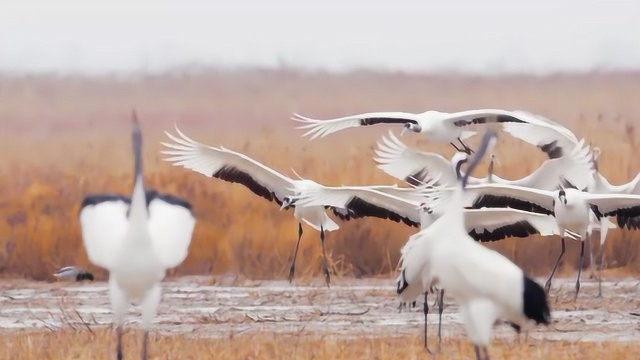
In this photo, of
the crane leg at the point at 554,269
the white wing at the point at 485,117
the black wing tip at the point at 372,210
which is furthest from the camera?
the crane leg at the point at 554,269

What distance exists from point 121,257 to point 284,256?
18.2 feet

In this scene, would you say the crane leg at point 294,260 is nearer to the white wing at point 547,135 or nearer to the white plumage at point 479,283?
the white wing at point 547,135

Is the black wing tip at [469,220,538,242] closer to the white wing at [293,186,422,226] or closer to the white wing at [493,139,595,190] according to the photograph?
the white wing at [293,186,422,226]

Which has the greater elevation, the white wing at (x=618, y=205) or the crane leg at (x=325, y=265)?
the white wing at (x=618, y=205)

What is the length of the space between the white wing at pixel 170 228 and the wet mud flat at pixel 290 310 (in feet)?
4.58

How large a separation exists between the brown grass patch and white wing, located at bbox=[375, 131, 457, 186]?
2.09 metres

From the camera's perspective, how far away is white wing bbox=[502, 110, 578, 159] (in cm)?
1051

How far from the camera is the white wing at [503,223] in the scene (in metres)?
9.34

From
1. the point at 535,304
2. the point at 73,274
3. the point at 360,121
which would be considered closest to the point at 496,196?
the point at 360,121

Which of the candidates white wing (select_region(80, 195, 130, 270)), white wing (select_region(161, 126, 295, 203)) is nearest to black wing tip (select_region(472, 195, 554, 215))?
white wing (select_region(161, 126, 295, 203))

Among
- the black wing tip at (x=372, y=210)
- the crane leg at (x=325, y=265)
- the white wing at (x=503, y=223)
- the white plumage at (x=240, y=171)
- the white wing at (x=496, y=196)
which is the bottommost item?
the crane leg at (x=325, y=265)

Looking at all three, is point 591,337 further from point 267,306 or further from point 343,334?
point 267,306

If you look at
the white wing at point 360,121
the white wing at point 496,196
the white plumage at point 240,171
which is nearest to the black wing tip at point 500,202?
the white wing at point 496,196

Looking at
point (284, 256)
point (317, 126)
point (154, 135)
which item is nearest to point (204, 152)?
point (317, 126)
